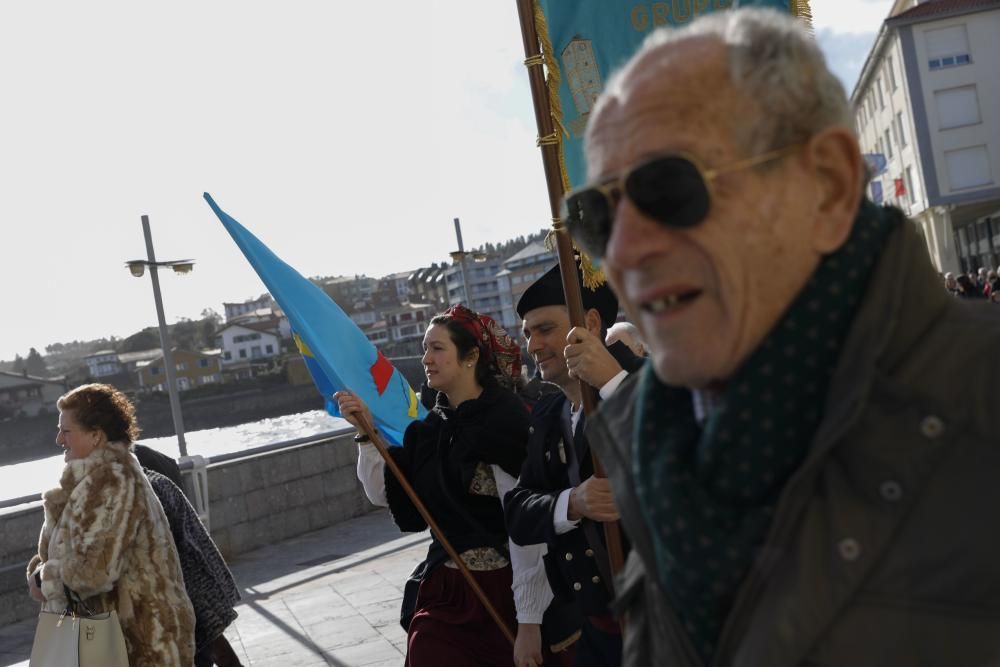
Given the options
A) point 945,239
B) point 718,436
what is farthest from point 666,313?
point 945,239

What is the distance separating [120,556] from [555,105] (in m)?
2.86

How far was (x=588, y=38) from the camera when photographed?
12.8 ft

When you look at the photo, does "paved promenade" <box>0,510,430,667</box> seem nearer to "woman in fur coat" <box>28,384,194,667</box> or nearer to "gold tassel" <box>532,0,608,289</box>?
"woman in fur coat" <box>28,384,194,667</box>

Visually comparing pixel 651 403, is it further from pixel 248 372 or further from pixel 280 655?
pixel 248 372

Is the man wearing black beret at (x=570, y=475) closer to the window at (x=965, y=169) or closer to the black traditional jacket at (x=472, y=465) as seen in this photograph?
the black traditional jacket at (x=472, y=465)

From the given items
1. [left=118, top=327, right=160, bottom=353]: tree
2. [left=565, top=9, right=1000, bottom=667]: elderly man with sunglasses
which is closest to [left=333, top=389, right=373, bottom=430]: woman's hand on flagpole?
[left=565, top=9, right=1000, bottom=667]: elderly man with sunglasses

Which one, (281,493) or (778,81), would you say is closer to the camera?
(778,81)

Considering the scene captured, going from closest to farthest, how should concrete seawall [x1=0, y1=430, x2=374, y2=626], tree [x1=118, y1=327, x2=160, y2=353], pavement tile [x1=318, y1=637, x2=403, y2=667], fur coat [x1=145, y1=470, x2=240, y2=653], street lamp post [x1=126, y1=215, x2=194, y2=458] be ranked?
fur coat [x1=145, y1=470, x2=240, y2=653] < pavement tile [x1=318, y1=637, x2=403, y2=667] < concrete seawall [x1=0, y1=430, x2=374, y2=626] < street lamp post [x1=126, y1=215, x2=194, y2=458] < tree [x1=118, y1=327, x2=160, y2=353]

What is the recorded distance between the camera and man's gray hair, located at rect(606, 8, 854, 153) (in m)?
1.49

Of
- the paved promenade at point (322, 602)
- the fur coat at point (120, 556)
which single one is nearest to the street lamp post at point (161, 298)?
the paved promenade at point (322, 602)

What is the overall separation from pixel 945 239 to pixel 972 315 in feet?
183

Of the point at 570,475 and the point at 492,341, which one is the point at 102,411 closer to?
the point at 492,341

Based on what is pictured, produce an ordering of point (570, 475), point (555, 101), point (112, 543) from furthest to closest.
A: point (112, 543), point (570, 475), point (555, 101)

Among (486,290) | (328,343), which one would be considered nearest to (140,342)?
(486,290)
